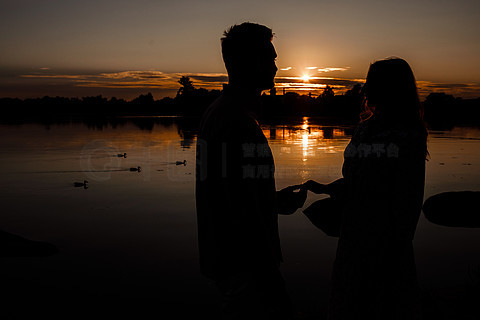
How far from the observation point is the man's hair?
211 cm

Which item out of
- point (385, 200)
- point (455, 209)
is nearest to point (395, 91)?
point (385, 200)

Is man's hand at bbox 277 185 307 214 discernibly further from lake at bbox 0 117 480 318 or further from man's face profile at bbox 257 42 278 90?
lake at bbox 0 117 480 318

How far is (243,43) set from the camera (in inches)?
82.9

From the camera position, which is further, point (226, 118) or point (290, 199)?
point (290, 199)

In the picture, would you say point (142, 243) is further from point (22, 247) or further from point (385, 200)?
point (385, 200)

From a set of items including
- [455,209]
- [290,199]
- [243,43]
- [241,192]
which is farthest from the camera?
[455,209]

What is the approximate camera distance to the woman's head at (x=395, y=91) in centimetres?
274

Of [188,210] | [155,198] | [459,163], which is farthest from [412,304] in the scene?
[459,163]

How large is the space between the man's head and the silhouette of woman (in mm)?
999

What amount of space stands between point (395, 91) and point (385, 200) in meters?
0.73

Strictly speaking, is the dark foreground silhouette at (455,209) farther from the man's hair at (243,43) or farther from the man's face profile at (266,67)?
the man's hair at (243,43)

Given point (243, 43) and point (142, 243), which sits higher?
point (243, 43)

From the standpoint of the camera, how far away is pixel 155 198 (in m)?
16.1

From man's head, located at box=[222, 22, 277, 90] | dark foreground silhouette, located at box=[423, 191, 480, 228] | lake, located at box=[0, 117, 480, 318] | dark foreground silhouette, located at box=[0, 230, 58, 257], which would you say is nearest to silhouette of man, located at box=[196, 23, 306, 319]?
man's head, located at box=[222, 22, 277, 90]
